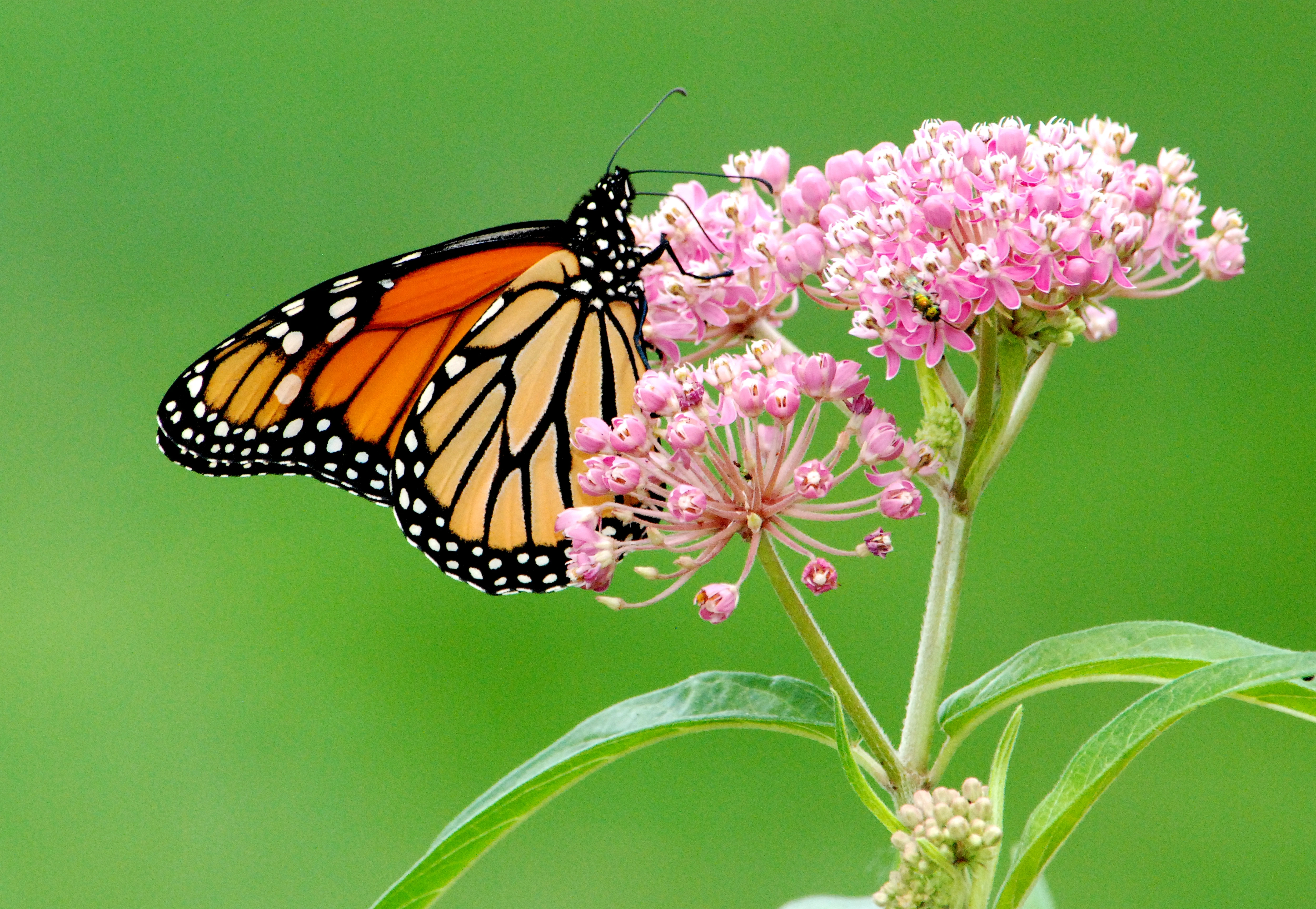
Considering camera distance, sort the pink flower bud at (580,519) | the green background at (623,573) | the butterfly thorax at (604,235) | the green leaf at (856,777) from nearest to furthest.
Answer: the green leaf at (856,777) < the pink flower bud at (580,519) < the butterfly thorax at (604,235) < the green background at (623,573)

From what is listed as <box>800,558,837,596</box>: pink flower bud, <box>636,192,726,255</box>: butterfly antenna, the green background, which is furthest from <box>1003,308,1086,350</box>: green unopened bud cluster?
the green background

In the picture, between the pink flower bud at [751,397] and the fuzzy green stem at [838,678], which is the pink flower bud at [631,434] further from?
the fuzzy green stem at [838,678]

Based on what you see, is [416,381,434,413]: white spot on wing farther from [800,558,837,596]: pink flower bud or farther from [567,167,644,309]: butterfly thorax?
[800,558,837,596]: pink flower bud

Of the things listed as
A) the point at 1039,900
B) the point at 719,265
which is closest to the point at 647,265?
the point at 719,265

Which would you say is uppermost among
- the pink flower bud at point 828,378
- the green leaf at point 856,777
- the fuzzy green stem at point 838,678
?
the pink flower bud at point 828,378

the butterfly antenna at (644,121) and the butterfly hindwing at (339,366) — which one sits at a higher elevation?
the butterfly antenna at (644,121)

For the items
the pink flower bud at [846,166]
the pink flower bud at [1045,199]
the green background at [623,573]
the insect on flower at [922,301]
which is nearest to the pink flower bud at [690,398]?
the insect on flower at [922,301]

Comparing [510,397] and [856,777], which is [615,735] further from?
[510,397]

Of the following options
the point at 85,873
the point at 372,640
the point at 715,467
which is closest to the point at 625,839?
the point at 372,640
